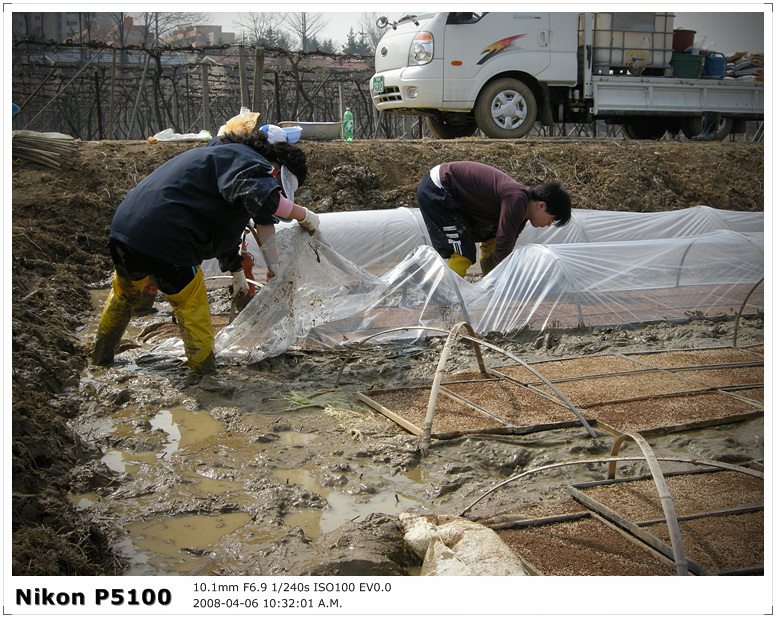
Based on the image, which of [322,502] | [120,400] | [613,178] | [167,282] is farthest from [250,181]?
[613,178]

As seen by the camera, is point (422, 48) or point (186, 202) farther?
point (422, 48)

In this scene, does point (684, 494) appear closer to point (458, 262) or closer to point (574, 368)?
point (574, 368)

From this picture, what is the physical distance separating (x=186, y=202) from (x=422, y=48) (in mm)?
6744

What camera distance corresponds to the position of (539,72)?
33.7 ft

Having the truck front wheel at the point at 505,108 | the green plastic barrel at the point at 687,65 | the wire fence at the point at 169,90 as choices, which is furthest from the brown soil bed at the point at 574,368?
the wire fence at the point at 169,90

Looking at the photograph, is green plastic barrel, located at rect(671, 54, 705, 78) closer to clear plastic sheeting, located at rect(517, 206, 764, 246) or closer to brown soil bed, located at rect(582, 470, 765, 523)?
clear plastic sheeting, located at rect(517, 206, 764, 246)

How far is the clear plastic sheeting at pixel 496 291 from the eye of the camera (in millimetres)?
4559

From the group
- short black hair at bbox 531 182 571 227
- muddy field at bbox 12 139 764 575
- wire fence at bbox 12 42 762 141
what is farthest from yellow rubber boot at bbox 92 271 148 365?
wire fence at bbox 12 42 762 141

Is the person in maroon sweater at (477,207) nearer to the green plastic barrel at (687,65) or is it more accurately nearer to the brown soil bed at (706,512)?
the brown soil bed at (706,512)

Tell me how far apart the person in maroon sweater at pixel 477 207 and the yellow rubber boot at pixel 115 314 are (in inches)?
92.0

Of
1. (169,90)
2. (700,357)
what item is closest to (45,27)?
(169,90)

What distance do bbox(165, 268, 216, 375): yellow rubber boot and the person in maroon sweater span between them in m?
2.08
